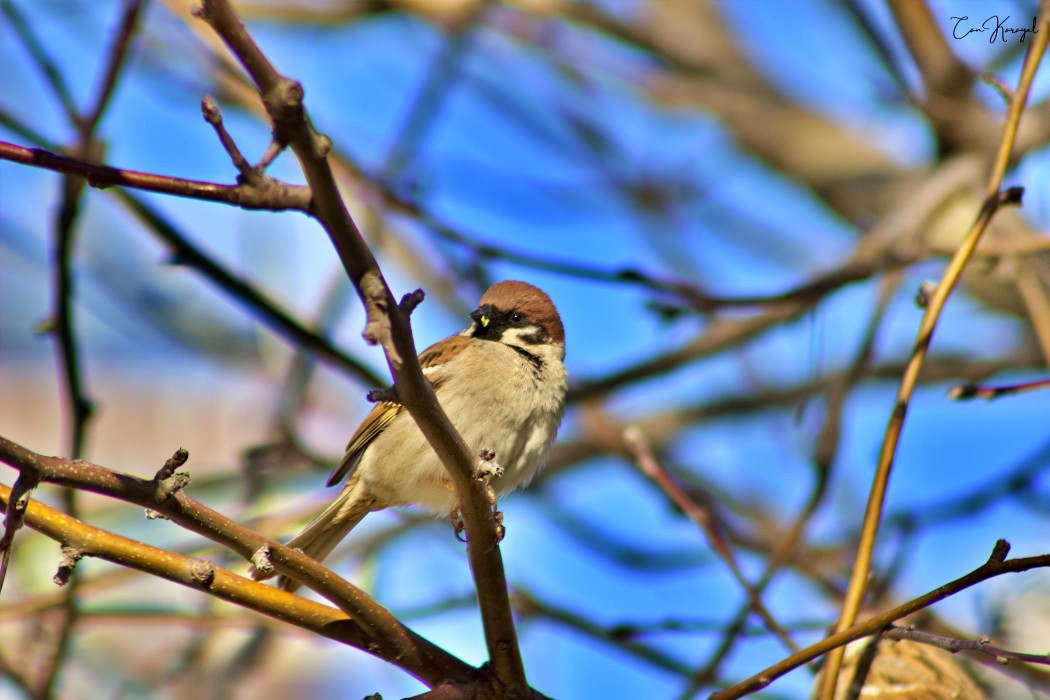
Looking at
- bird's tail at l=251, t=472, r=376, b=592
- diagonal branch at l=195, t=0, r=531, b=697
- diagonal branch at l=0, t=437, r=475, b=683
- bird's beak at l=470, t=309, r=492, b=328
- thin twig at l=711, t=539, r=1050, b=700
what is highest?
bird's beak at l=470, t=309, r=492, b=328

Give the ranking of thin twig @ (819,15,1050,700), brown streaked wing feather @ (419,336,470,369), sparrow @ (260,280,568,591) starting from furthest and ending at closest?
brown streaked wing feather @ (419,336,470,369), sparrow @ (260,280,568,591), thin twig @ (819,15,1050,700)

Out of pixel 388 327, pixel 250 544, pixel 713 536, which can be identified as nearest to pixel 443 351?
pixel 713 536

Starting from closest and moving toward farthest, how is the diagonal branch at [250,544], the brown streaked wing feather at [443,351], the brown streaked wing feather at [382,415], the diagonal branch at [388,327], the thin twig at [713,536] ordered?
the diagonal branch at [388,327] < the diagonal branch at [250,544] < the thin twig at [713,536] < the brown streaked wing feather at [382,415] < the brown streaked wing feather at [443,351]

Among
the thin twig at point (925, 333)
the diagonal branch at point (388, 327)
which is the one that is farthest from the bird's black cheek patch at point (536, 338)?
the diagonal branch at point (388, 327)

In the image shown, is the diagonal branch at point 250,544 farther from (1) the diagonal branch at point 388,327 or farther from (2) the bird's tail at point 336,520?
(2) the bird's tail at point 336,520

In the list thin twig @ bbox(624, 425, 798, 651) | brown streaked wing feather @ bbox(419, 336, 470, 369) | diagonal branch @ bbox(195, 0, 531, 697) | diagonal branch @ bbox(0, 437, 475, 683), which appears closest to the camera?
Result: diagonal branch @ bbox(195, 0, 531, 697)

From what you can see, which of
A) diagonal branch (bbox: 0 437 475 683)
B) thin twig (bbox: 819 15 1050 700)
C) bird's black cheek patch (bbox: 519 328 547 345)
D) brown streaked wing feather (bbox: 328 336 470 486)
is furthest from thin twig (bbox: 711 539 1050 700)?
bird's black cheek patch (bbox: 519 328 547 345)

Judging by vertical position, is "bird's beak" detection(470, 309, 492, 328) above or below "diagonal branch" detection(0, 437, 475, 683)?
above

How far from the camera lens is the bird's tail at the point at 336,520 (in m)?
3.42

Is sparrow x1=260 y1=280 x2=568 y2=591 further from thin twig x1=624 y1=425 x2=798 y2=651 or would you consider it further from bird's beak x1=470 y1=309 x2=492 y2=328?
thin twig x1=624 y1=425 x2=798 y2=651

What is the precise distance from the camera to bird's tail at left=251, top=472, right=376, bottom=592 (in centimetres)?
342

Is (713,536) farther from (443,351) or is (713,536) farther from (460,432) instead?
(443,351)

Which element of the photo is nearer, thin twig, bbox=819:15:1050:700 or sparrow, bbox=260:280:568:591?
thin twig, bbox=819:15:1050:700

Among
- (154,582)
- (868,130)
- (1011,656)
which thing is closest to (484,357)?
(1011,656)
